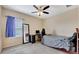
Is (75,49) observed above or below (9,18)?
below

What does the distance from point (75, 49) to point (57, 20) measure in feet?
4.38

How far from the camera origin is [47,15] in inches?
129

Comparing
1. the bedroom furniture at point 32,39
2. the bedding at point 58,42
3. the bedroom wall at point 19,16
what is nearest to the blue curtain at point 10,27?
the bedroom wall at point 19,16

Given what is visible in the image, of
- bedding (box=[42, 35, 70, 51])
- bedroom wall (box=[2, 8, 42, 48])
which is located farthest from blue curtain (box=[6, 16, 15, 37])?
bedding (box=[42, 35, 70, 51])

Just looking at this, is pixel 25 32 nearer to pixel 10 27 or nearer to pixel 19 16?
pixel 19 16

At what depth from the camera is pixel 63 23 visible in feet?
12.6

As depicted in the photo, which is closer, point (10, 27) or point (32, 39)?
point (10, 27)

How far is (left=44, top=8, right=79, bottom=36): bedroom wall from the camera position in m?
3.45

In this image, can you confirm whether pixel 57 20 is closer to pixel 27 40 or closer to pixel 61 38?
pixel 61 38

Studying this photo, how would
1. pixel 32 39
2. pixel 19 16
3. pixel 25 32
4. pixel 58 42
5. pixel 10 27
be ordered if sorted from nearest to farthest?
pixel 10 27, pixel 58 42, pixel 19 16, pixel 25 32, pixel 32 39

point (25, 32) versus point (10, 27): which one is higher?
point (10, 27)

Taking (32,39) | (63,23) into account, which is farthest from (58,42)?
(32,39)
